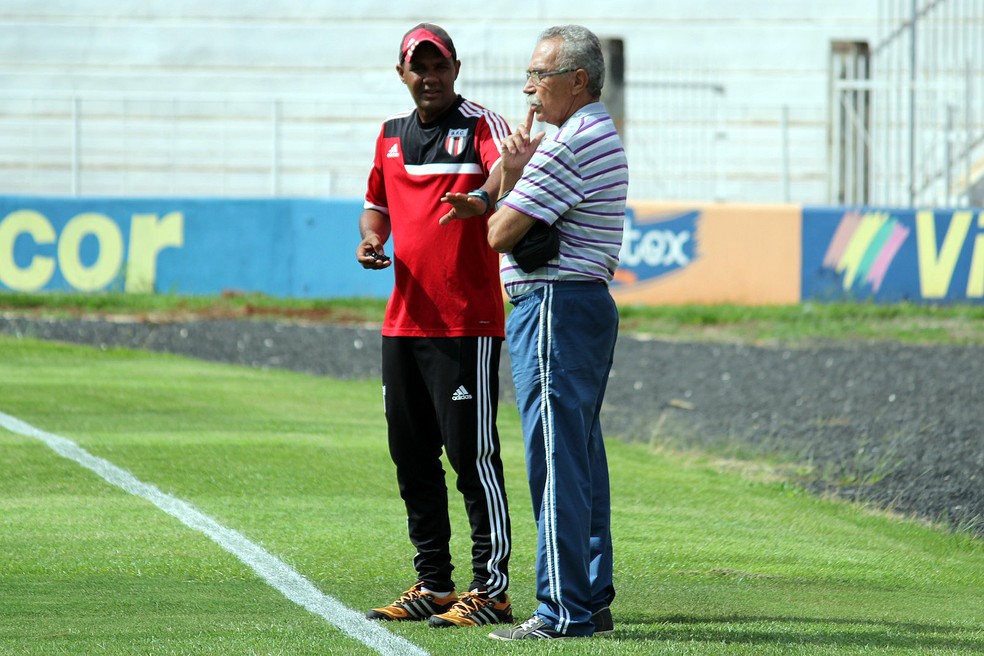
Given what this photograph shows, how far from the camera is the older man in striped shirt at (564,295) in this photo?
4.96m

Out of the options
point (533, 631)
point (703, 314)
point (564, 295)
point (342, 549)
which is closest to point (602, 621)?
point (533, 631)

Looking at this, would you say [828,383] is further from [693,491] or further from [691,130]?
[691,130]

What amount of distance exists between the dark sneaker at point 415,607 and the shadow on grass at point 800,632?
653mm

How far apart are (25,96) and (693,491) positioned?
14.4 meters

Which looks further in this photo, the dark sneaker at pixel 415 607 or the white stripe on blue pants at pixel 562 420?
the dark sneaker at pixel 415 607

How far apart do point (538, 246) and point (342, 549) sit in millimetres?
2649

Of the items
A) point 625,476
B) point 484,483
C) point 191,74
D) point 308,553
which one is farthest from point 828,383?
point 191,74

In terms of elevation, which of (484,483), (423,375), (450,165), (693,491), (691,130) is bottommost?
(693,491)

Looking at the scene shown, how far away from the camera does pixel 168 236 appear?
63.0 feet

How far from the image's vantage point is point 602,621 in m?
5.29

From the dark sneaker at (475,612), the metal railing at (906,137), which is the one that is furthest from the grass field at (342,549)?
the metal railing at (906,137)

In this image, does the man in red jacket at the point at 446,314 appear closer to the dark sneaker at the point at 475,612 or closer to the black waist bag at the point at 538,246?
the dark sneaker at the point at 475,612

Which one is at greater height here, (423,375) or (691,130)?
(691,130)

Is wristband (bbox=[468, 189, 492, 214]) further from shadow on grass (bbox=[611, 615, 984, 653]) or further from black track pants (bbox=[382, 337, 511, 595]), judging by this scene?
shadow on grass (bbox=[611, 615, 984, 653])
